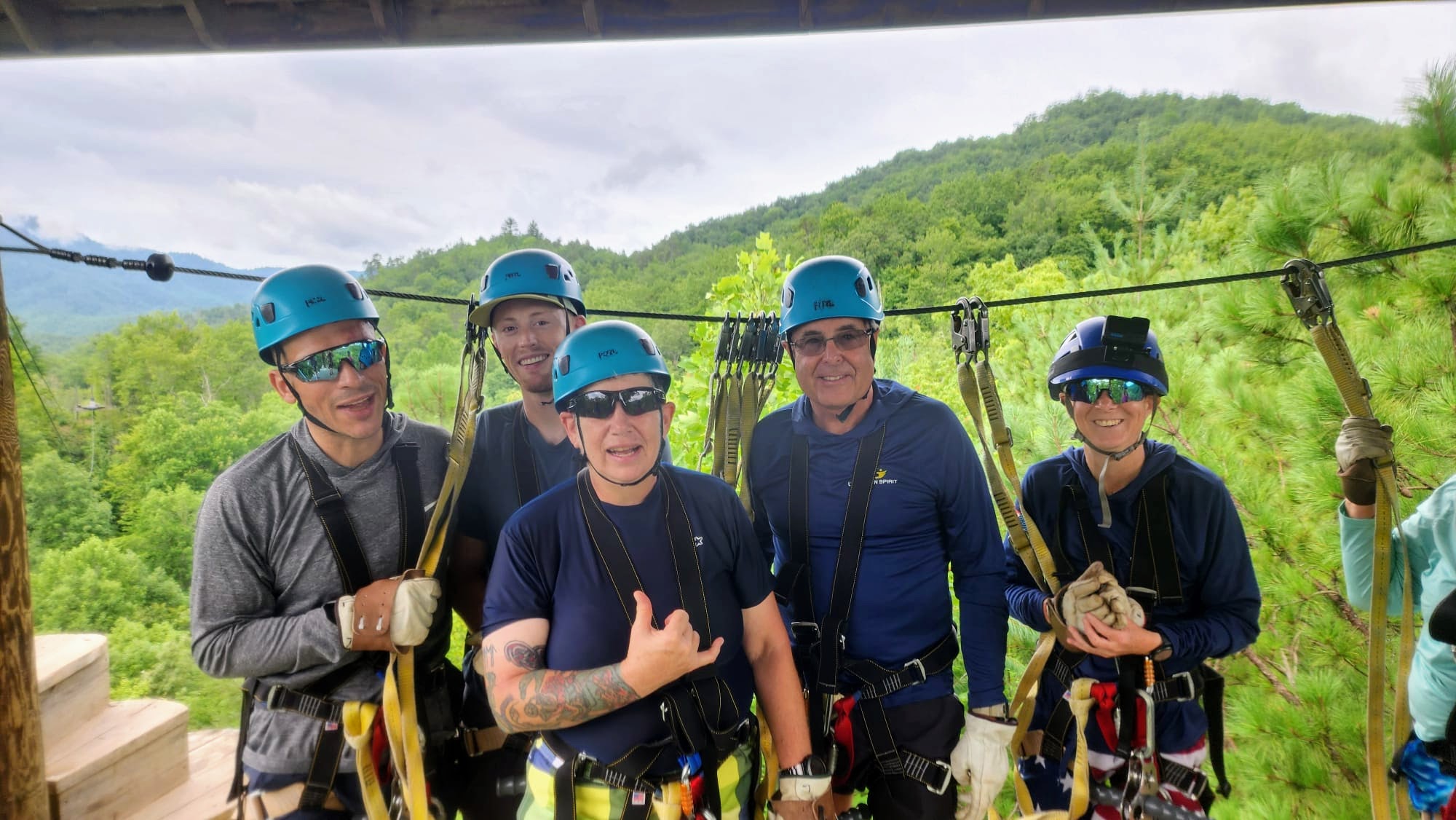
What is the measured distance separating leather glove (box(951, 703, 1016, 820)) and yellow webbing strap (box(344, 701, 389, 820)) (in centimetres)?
178

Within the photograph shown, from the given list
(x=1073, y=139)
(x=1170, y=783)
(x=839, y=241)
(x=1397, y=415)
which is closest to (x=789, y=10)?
(x=1170, y=783)

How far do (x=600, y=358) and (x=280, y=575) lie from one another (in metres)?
1.13

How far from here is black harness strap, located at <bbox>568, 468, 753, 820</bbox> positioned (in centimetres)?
207

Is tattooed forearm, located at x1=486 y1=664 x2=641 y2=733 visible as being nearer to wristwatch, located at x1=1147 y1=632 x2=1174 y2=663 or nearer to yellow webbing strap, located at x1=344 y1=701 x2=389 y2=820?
yellow webbing strap, located at x1=344 y1=701 x2=389 y2=820

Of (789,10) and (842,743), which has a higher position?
(789,10)

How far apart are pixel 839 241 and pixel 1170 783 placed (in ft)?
161

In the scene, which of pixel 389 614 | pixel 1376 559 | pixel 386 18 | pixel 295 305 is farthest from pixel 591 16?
pixel 1376 559

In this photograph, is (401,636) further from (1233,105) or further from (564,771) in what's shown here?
(1233,105)

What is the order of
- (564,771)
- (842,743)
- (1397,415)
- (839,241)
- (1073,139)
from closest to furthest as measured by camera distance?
(564,771) < (842,743) < (1397,415) < (839,241) < (1073,139)

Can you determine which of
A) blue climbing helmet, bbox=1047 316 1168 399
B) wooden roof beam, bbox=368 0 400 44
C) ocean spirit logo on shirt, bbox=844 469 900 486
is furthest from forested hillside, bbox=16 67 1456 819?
wooden roof beam, bbox=368 0 400 44

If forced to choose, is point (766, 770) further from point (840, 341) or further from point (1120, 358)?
point (1120, 358)

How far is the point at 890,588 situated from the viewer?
2586 mm

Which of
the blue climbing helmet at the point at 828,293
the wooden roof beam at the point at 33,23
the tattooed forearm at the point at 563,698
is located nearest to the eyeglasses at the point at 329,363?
the tattooed forearm at the point at 563,698

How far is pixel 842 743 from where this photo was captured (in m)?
2.62
